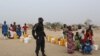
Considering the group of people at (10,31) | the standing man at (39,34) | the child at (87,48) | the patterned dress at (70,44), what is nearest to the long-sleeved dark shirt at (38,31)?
the standing man at (39,34)

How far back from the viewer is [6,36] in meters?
28.7

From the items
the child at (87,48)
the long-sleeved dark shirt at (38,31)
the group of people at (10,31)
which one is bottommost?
the child at (87,48)

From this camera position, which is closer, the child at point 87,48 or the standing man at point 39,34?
the standing man at point 39,34

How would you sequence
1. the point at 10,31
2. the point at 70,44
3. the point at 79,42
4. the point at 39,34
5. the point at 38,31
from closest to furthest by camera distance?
the point at 39,34 < the point at 38,31 < the point at 70,44 < the point at 79,42 < the point at 10,31

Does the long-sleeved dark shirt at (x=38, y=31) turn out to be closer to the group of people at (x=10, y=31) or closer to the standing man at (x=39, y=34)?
the standing man at (x=39, y=34)

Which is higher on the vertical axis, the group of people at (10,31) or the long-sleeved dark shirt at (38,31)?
the long-sleeved dark shirt at (38,31)

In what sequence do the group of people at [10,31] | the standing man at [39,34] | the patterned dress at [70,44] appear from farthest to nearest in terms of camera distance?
the group of people at [10,31], the patterned dress at [70,44], the standing man at [39,34]

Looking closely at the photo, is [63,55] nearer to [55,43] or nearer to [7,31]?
[55,43]

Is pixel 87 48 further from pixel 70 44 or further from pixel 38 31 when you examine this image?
pixel 38 31

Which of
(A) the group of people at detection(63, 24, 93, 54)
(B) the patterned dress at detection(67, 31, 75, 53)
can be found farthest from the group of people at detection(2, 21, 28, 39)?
(B) the patterned dress at detection(67, 31, 75, 53)

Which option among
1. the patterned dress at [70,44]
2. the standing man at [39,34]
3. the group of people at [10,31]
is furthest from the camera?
the group of people at [10,31]

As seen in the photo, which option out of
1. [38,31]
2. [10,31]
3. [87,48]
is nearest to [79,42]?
[87,48]

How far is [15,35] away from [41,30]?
12.3 meters

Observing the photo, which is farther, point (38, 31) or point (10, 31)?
point (10, 31)
